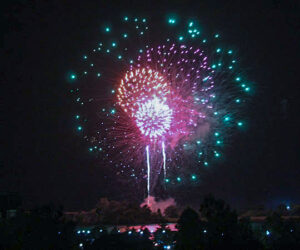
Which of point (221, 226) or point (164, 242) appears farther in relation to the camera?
point (164, 242)

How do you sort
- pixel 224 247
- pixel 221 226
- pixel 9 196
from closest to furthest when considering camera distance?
pixel 224 247 < pixel 221 226 < pixel 9 196

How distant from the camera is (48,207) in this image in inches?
502

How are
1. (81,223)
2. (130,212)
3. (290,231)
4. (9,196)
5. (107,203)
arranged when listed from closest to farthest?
(290,231) → (9,196) → (81,223) → (130,212) → (107,203)

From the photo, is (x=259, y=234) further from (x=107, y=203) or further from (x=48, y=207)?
(x=107, y=203)

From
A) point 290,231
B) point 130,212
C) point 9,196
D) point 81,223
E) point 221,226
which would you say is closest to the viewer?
point 221,226

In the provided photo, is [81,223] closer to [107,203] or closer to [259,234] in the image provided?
[107,203]

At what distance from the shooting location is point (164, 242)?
45.5ft

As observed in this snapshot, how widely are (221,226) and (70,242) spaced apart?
4688 millimetres

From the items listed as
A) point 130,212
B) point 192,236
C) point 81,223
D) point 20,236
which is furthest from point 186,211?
point 130,212

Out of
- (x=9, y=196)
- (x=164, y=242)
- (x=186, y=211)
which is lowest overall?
(x=164, y=242)

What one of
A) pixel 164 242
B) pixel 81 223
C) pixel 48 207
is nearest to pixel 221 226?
pixel 164 242

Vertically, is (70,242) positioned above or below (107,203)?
below

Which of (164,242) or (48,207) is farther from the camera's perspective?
(164,242)

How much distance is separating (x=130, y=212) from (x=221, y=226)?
19579 mm
